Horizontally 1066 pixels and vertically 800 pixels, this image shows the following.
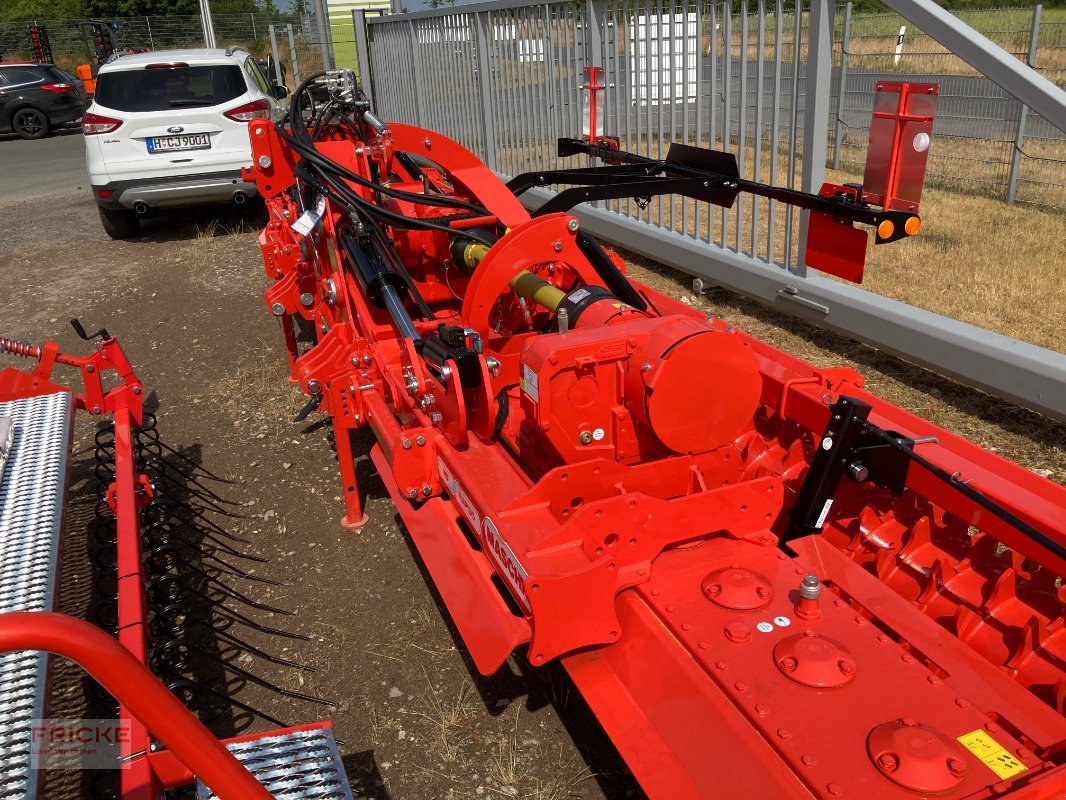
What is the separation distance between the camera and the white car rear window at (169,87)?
333 inches

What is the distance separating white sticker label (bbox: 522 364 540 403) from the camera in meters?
2.41

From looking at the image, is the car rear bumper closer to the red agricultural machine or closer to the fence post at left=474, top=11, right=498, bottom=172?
the fence post at left=474, top=11, right=498, bottom=172

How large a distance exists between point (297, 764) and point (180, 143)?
8.05 metres

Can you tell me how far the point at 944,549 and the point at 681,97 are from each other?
183 inches

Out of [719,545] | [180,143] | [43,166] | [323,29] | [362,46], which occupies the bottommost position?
[43,166]

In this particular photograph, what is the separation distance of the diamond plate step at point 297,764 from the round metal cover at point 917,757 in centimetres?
117

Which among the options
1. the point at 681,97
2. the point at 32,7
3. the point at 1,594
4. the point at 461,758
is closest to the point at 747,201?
the point at 681,97

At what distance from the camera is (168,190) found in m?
8.61

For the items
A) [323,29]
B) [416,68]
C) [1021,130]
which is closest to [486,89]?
[416,68]

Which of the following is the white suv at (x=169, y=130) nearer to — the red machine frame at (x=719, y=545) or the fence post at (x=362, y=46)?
the fence post at (x=362, y=46)

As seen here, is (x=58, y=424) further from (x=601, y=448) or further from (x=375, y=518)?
(x=601, y=448)

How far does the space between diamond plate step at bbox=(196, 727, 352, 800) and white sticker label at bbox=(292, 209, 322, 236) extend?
2.39 m

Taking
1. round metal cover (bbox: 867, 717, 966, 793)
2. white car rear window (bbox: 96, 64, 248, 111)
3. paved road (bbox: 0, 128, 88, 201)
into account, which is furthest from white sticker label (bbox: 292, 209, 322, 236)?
paved road (bbox: 0, 128, 88, 201)

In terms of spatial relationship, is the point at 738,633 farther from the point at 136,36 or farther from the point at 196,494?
the point at 136,36
